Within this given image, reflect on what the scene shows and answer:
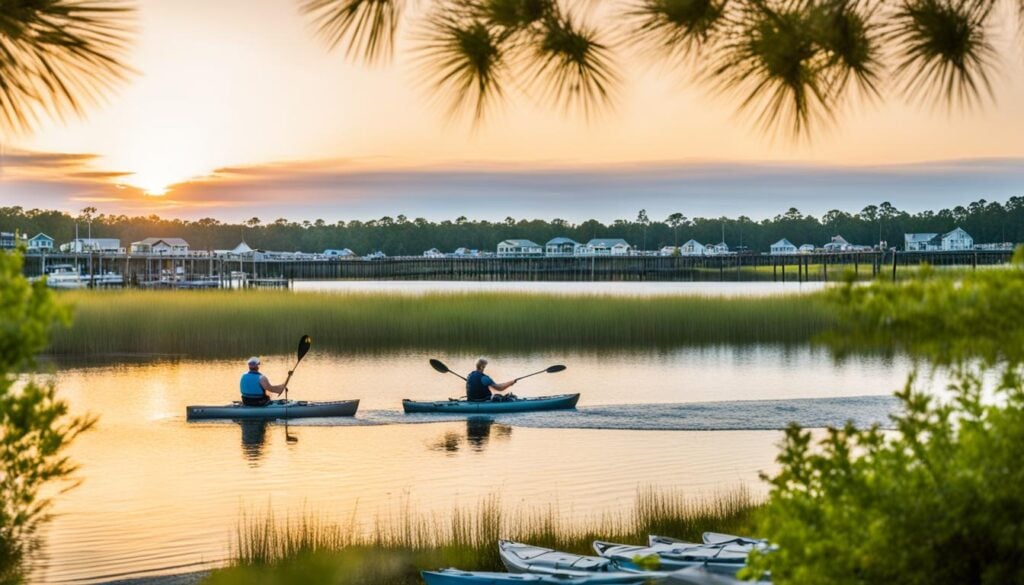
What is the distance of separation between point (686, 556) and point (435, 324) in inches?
1378

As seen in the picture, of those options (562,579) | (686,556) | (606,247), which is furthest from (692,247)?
(562,579)

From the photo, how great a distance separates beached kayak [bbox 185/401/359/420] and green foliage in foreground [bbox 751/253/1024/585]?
20322 mm

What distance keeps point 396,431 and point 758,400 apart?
8940mm

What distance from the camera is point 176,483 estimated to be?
18.3 m

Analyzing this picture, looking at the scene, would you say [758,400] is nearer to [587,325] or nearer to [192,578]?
[587,325]

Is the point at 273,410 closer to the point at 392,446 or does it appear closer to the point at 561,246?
the point at 392,446

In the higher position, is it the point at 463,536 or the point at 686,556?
the point at 686,556

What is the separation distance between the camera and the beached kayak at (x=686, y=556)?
878cm

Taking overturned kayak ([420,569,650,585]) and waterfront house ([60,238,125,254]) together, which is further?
waterfront house ([60,238,125,254])

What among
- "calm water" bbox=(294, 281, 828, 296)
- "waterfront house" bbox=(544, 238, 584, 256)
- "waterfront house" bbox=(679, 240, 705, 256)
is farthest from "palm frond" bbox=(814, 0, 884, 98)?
"waterfront house" bbox=(679, 240, 705, 256)

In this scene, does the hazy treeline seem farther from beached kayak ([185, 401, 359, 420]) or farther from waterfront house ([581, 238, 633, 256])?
beached kayak ([185, 401, 359, 420])

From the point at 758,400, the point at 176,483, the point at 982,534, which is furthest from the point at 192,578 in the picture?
the point at 758,400

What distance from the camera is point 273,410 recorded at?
965 inches

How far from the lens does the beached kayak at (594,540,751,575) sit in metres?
8.78
